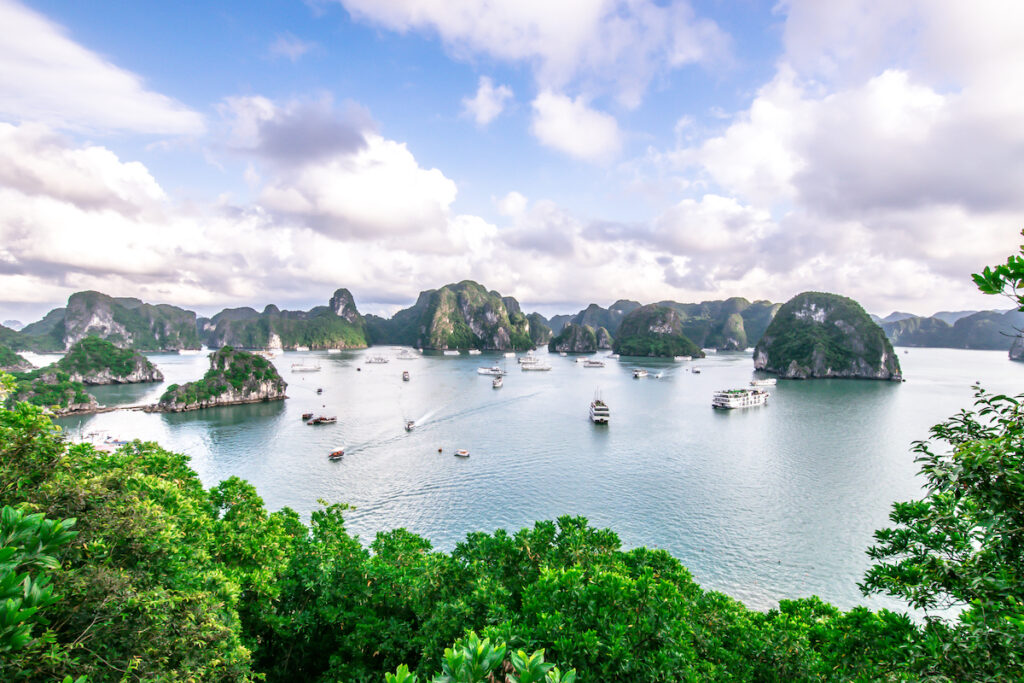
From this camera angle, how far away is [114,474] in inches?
387

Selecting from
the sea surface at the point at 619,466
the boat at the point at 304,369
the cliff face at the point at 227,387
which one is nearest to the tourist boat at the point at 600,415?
the sea surface at the point at 619,466

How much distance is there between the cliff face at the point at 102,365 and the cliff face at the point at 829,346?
188572 mm

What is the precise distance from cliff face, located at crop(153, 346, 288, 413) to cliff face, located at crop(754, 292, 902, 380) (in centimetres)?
14709

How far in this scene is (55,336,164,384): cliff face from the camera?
101312 millimetres

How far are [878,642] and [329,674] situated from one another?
636 inches

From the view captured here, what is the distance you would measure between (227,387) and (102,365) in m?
51.4

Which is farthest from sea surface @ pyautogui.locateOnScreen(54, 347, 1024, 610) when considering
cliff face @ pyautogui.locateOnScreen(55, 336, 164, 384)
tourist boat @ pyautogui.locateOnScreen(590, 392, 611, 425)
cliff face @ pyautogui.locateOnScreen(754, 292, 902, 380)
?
cliff face @ pyautogui.locateOnScreen(754, 292, 902, 380)

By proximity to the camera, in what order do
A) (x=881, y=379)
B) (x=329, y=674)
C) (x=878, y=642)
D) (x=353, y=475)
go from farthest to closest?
1. (x=881, y=379)
2. (x=353, y=475)
3. (x=329, y=674)
4. (x=878, y=642)

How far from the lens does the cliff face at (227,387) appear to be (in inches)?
2970

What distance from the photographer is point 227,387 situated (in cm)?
8231

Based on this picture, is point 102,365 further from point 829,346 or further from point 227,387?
point 829,346

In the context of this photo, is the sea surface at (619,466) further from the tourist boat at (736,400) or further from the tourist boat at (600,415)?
the tourist boat at (736,400)

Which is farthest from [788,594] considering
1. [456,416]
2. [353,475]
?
[456,416]

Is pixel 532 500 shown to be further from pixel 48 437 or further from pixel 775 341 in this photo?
pixel 775 341
